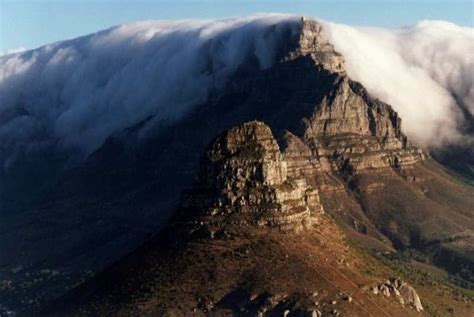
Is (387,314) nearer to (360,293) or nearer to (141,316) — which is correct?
(360,293)

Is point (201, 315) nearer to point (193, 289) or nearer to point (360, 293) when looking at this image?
point (193, 289)

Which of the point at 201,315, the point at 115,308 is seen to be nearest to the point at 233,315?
the point at 201,315

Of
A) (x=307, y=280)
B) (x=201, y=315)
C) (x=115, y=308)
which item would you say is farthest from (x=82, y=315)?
(x=307, y=280)

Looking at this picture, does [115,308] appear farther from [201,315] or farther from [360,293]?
[360,293]

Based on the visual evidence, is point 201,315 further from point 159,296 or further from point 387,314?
point 387,314

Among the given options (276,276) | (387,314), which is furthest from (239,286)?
(387,314)
